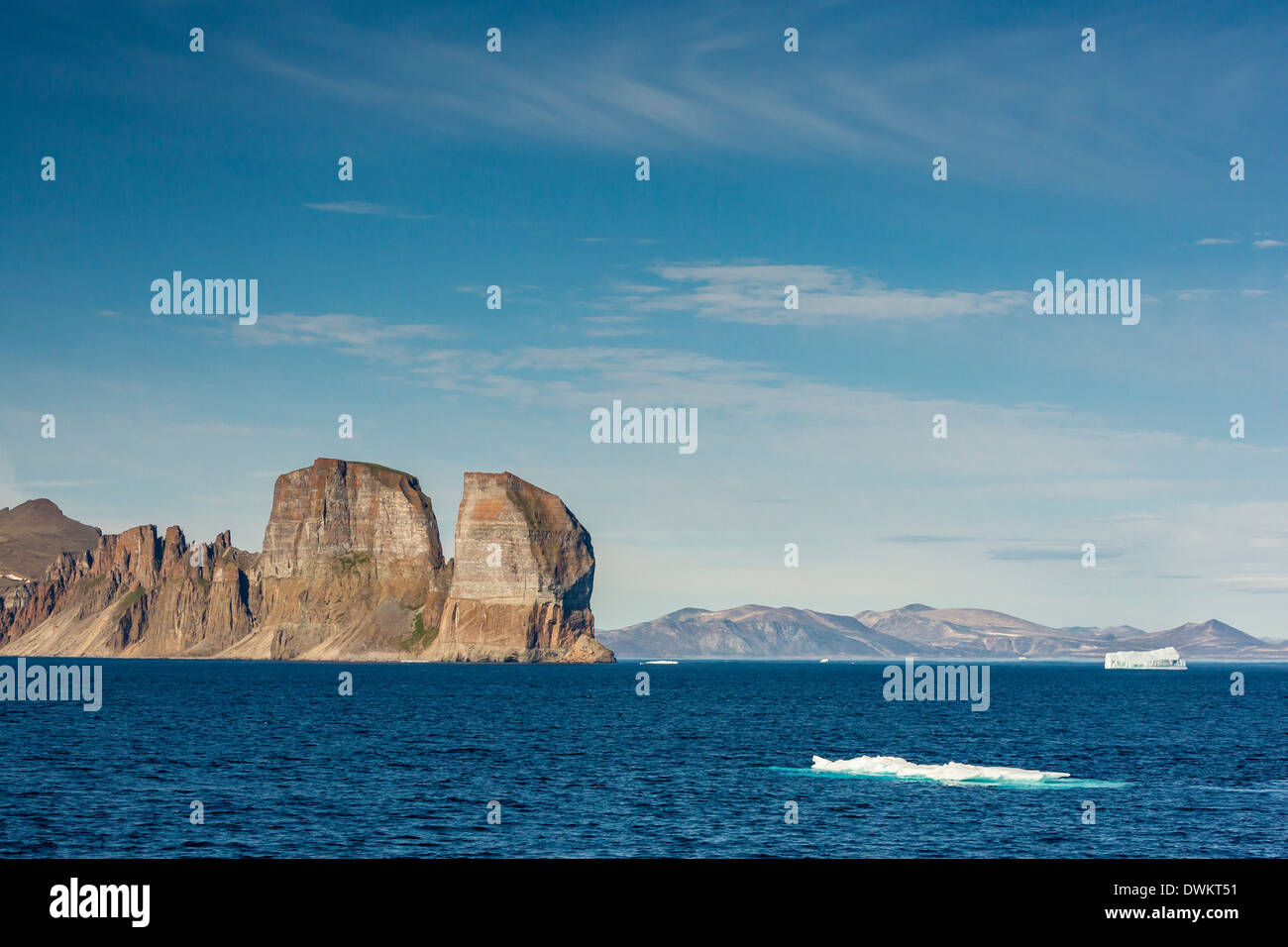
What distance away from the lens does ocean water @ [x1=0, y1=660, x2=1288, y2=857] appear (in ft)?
154

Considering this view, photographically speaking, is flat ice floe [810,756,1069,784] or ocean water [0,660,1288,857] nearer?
ocean water [0,660,1288,857]

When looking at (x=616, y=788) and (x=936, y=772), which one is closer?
(x=616, y=788)

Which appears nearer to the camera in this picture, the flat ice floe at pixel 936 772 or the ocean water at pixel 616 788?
the ocean water at pixel 616 788

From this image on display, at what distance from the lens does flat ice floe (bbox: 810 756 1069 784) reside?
6531 centimetres

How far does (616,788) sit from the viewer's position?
64750 millimetres

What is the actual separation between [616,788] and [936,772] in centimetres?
1848

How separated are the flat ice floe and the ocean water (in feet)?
2.53

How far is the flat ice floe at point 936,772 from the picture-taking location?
65.3 meters

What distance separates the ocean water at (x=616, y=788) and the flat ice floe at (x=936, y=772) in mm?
771

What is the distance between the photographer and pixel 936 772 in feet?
220

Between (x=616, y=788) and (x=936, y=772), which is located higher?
(x=936, y=772)
